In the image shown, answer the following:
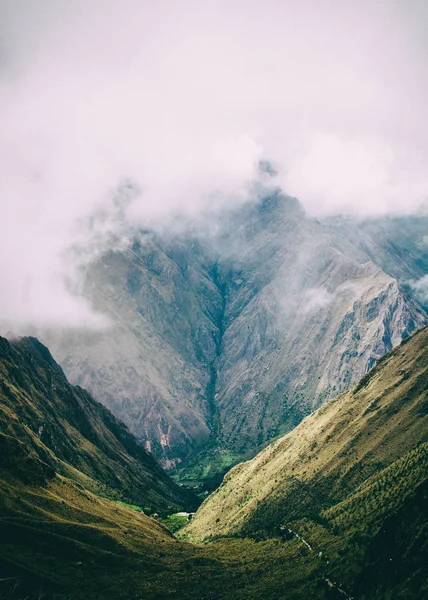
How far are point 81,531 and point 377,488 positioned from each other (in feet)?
375

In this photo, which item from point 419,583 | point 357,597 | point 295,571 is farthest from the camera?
point 295,571

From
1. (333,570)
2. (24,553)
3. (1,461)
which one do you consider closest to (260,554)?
(333,570)

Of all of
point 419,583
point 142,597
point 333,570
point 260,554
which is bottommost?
point 419,583

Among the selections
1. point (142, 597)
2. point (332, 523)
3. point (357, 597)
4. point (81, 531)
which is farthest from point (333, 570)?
point (81, 531)

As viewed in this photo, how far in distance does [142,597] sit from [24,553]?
4112 centimetres

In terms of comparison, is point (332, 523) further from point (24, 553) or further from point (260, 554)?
point (24, 553)

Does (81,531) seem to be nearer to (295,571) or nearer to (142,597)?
(142,597)

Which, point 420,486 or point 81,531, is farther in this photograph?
point 81,531

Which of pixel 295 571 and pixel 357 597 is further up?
pixel 295 571

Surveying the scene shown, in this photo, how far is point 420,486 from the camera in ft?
548

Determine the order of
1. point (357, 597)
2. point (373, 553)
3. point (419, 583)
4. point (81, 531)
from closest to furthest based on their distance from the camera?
1. point (419, 583)
2. point (357, 597)
3. point (373, 553)
4. point (81, 531)

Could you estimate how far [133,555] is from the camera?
18362 cm

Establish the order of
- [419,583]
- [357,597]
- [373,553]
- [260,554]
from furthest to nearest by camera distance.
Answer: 1. [260,554]
2. [373,553]
3. [357,597]
4. [419,583]

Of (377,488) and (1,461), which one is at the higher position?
(1,461)
